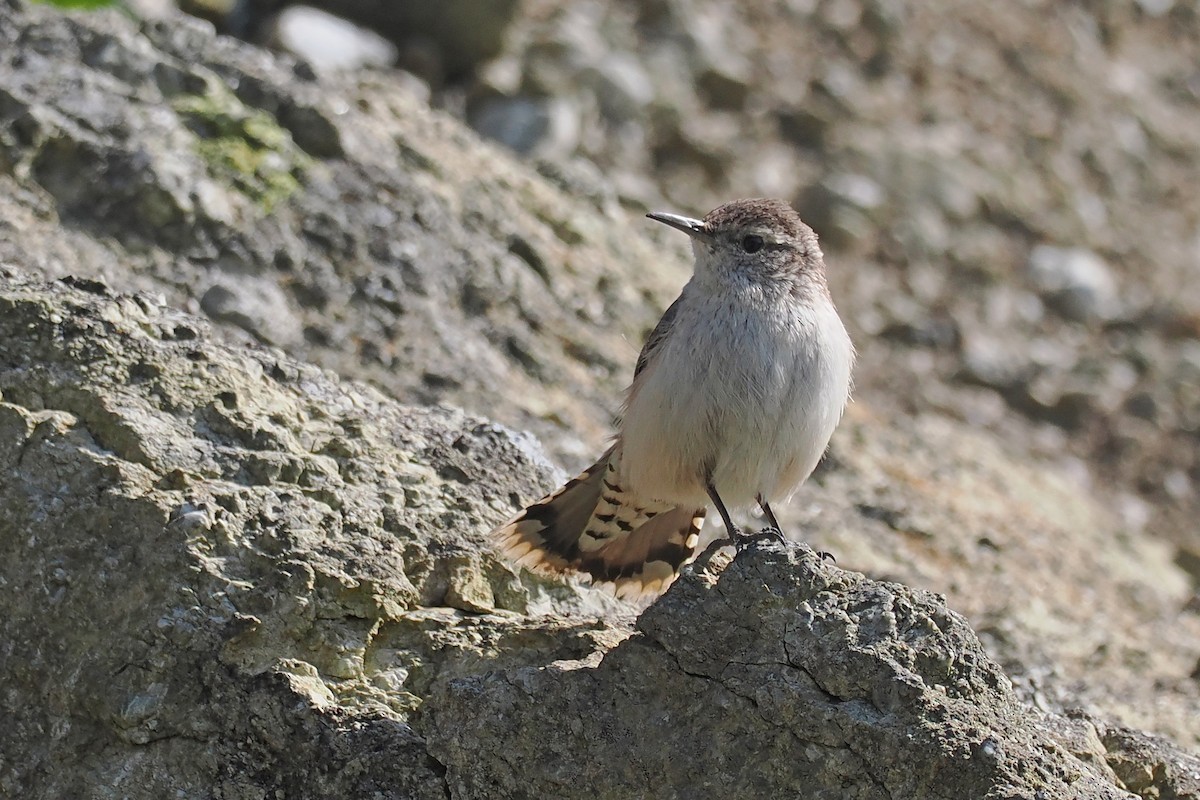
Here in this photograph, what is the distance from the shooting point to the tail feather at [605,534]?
5.36 meters

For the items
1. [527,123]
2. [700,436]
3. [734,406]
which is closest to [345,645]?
[700,436]

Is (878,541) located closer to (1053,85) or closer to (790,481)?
(790,481)

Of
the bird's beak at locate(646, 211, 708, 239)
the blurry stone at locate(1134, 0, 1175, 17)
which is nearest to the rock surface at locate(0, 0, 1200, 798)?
the bird's beak at locate(646, 211, 708, 239)

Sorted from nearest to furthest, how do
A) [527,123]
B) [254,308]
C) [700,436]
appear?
1. [700,436]
2. [254,308]
3. [527,123]

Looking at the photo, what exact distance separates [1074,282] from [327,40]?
6.50m

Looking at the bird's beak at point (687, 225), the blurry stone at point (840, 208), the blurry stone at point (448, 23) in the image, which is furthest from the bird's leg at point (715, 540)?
the blurry stone at point (840, 208)

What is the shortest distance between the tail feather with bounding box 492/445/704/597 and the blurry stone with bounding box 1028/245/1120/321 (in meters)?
7.18

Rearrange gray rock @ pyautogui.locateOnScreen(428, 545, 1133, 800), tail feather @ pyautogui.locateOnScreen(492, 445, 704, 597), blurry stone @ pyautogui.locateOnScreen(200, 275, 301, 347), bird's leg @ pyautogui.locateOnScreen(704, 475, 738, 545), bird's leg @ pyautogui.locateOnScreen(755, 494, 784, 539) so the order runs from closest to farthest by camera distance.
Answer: gray rock @ pyautogui.locateOnScreen(428, 545, 1133, 800) < tail feather @ pyautogui.locateOnScreen(492, 445, 704, 597) < bird's leg @ pyautogui.locateOnScreen(704, 475, 738, 545) < bird's leg @ pyautogui.locateOnScreen(755, 494, 784, 539) < blurry stone @ pyautogui.locateOnScreen(200, 275, 301, 347)

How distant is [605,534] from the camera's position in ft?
18.3

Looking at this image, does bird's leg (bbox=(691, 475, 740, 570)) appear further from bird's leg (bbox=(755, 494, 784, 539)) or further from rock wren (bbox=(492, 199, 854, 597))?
bird's leg (bbox=(755, 494, 784, 539))

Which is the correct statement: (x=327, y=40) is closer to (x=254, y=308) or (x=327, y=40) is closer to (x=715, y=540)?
(x=254, y=308)

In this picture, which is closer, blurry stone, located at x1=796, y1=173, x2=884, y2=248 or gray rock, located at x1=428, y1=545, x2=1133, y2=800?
gray rock, located at x1=428, y1=545, x2=1133, y2=800

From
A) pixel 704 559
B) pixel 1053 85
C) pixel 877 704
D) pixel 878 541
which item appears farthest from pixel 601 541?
pixel 1053 85

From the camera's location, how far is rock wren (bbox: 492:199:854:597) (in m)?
5.50
